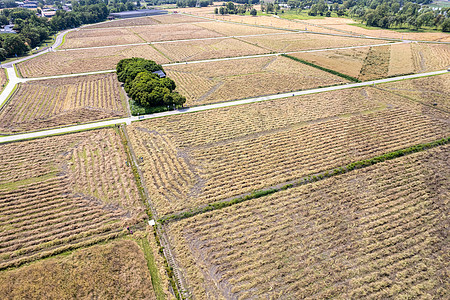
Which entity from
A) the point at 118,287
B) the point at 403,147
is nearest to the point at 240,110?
the point at 403,147

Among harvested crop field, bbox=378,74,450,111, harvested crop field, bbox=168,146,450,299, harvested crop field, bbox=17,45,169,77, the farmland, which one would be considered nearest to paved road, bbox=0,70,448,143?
the farmland

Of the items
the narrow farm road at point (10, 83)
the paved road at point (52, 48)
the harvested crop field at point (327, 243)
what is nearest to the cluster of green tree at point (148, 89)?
the narrow farm road at point (10, 83)

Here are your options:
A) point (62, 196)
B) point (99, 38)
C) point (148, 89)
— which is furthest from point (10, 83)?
point (99, 38)

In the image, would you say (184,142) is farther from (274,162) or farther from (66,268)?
(66,268)

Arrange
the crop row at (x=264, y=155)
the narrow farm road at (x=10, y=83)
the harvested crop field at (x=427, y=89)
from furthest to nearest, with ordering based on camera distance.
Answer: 1. the narrow farm road at (x=10, y=83)
2. the harvested crop field at (x=427, y=89)
3. the crop row at (x=264, y=155)

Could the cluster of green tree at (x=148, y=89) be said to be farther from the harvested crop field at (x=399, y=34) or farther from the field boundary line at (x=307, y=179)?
the harvested crop field at (x=399, y=34)

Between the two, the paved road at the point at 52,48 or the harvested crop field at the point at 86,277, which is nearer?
the harvested crop field at the point at 86,277

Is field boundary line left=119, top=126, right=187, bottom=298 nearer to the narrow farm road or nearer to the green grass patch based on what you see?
the green grass patch

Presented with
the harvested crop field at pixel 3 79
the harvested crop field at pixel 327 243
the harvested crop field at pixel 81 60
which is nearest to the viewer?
the harvested crop field at pixel 327 243
